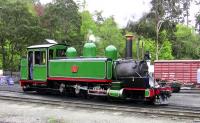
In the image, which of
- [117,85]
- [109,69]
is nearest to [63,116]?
[117,85]

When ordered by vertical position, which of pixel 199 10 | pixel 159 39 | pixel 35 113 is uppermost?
pixel 199 10

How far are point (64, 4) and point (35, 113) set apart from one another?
107ft

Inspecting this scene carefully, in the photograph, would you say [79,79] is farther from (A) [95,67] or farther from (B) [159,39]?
(B) [159,39]

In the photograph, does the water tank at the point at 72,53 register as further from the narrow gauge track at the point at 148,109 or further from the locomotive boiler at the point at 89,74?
the narrow gauge track at the point at 148,109

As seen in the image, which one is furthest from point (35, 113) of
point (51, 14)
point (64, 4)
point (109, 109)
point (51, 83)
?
point (64, 4)

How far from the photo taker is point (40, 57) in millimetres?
21578

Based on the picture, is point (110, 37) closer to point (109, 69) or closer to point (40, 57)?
point (40, 57)

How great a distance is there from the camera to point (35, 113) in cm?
1477

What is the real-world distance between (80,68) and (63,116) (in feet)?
18.7

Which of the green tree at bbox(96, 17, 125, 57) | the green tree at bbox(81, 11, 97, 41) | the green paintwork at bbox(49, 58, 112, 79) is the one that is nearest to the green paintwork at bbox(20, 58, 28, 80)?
the green paintwork at bbox(49, 58, 112, 79)

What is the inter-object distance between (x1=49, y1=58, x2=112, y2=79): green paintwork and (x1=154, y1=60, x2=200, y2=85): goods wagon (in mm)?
Answer: 11708

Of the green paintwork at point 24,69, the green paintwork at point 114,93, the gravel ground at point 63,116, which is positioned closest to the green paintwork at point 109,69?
the green paintwork at point 114,93

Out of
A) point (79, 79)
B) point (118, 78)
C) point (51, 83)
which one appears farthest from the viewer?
point (51, 83)

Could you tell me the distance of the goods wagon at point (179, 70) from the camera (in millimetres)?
30844
